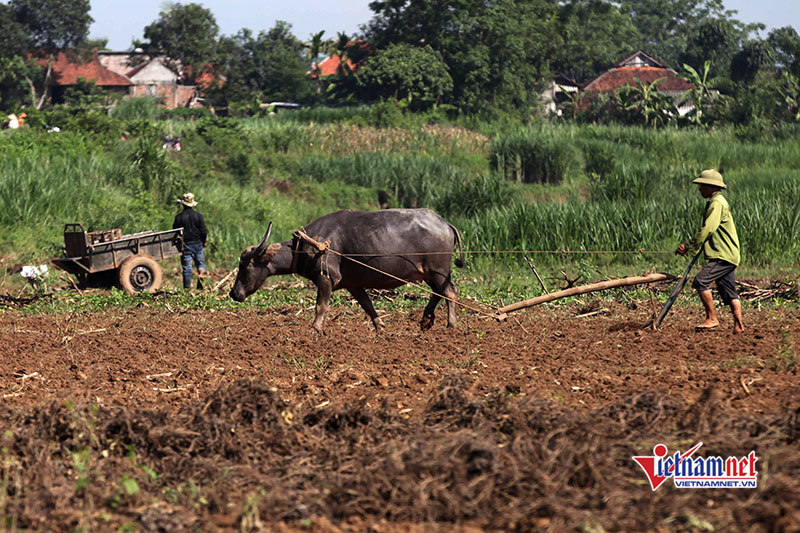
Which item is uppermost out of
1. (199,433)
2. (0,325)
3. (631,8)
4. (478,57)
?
(631,8)

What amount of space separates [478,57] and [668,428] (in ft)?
121

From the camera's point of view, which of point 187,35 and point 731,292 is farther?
point 187,35

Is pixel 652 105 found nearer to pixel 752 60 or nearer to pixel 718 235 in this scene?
pixel 752 60

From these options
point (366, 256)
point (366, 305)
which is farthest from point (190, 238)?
point (366, 256)

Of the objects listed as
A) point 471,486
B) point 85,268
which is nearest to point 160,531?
point 471,486

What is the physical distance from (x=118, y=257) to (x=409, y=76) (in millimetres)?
26271

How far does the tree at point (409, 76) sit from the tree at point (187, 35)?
17586mm

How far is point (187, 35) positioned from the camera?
54.5 meters

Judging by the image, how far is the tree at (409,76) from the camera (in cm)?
3909

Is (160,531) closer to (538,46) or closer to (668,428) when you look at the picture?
(668,428)

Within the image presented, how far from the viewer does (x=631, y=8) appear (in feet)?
288

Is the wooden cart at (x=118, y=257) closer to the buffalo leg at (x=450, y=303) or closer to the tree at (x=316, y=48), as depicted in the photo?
the buffalo leg at (x=450, y=303)

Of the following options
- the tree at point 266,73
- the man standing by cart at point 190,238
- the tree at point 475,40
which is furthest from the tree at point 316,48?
the man standing by cart at point 190,238

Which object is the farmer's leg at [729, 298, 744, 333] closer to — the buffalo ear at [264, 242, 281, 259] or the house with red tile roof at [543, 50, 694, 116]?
the buffalo ear at [264, 242, 281, 259]
